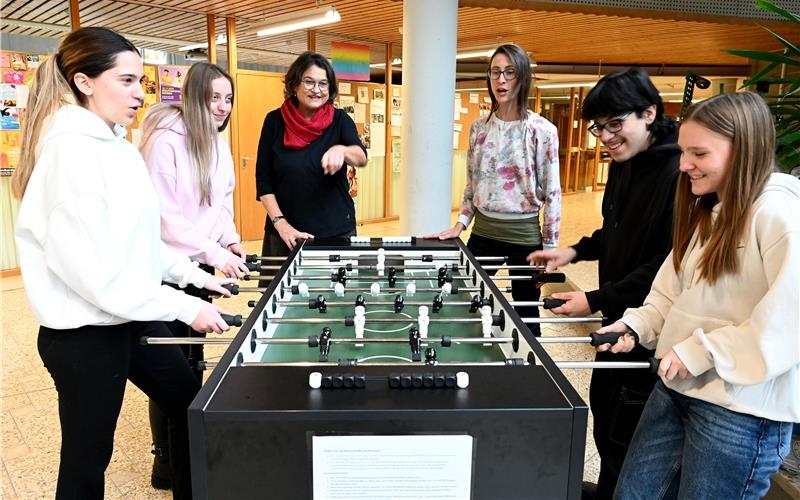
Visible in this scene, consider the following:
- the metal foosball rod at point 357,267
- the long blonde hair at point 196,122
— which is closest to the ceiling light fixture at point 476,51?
the metal foosball rod at point 357,267

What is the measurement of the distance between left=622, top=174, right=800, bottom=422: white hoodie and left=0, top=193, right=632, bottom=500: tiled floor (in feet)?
4.73

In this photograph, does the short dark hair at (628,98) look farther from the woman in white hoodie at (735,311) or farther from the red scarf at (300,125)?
the red scarf at (300,125)

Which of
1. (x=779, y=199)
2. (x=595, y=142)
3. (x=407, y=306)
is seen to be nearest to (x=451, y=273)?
(x=407, y=306)

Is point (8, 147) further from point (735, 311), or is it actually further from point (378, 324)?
point (735, 311)

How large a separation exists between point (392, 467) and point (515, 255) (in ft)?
5.98

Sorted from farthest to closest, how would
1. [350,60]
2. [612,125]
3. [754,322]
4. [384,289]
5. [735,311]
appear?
1. [350,60]
2. [384,289]
3. [612,125]
4. [735,311]
5. [754,322]

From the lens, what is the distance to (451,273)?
2387 mm

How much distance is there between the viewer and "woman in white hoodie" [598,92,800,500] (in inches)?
48.0

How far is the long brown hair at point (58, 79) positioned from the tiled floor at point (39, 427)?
151cm

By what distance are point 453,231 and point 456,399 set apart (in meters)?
1.73

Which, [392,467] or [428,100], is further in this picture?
[428,100]

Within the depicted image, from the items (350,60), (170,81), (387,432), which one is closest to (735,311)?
(387,432)

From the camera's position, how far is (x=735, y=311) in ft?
4.45

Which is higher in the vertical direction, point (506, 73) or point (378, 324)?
point (506, 73)
